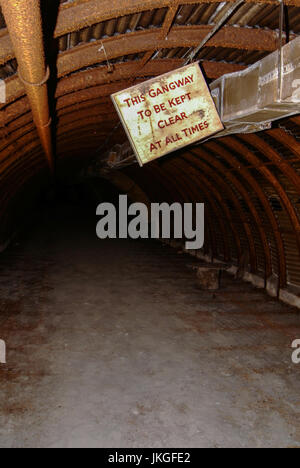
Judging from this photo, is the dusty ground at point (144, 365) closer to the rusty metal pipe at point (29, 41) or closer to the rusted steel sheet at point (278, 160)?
the rusted steel sheet at point (278, 160)

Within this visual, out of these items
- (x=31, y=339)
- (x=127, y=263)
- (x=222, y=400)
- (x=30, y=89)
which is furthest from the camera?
(x=127, y=263)

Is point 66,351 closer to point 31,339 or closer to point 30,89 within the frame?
point 31,339

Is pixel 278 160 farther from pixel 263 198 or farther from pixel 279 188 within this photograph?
pixel 263 198

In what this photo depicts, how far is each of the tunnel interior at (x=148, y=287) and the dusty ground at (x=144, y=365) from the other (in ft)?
0.10

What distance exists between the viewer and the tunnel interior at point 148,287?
16.0 feet

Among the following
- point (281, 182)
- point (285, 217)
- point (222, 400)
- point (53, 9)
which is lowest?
point (222, 400)

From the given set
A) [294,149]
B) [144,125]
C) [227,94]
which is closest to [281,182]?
[294,149]

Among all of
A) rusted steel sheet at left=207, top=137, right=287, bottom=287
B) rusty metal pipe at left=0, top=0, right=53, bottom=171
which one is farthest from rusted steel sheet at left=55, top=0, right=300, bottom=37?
rusted steel sheet at left=207, top=137, right=287, bottom=287

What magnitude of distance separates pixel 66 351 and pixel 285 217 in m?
6.86

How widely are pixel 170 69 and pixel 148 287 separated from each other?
23.5 feet

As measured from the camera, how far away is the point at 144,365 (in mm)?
6855

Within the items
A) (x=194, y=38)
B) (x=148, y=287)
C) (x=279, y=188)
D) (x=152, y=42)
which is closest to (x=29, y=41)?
(x=152, y=42)

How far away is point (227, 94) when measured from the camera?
18.4ft

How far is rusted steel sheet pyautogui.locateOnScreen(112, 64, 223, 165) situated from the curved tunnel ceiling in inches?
32.7
